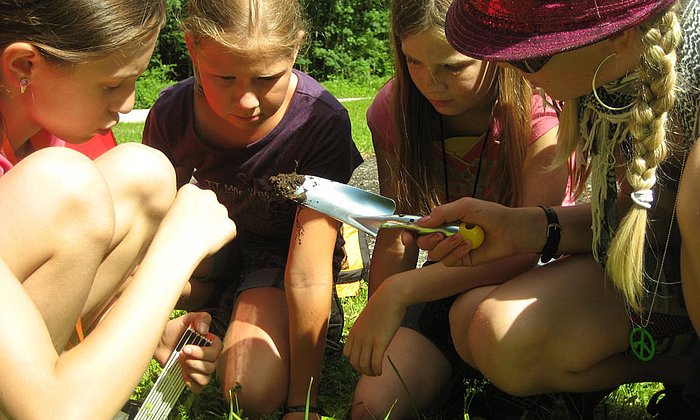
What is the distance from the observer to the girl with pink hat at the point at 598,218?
155cm

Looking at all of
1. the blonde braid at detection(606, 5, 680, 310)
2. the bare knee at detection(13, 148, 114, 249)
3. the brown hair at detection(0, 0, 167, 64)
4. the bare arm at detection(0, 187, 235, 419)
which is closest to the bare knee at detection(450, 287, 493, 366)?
the blonde braid at detection(606, 5, 680, 310)

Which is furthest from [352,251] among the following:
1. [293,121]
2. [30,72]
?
[30,72]

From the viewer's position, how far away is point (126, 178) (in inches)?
71.9

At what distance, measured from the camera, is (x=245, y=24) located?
2113 millimetres

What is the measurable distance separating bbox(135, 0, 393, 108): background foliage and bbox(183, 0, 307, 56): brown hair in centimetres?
1012

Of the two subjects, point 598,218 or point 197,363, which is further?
point 197,363

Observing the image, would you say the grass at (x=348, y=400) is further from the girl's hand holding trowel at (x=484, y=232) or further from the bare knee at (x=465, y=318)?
the girl's hand holding trowel at (x=484, y=232)

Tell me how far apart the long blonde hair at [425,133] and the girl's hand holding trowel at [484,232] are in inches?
9.7

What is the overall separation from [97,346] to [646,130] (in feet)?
3.28

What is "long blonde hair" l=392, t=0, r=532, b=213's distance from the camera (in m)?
2.10

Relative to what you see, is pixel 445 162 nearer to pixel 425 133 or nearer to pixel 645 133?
pixel 425 133

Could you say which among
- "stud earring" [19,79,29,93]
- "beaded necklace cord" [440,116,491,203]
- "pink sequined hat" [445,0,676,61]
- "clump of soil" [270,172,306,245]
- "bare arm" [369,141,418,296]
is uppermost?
"pink sequined hat" [445,0,676,61]

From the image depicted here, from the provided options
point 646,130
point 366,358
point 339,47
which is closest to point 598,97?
point 646,130

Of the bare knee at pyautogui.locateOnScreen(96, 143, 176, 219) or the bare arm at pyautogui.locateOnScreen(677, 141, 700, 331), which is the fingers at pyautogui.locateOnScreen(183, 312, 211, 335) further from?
the bare arm at pyautogui.locateOnScreen(677, 141, 700, 331)
